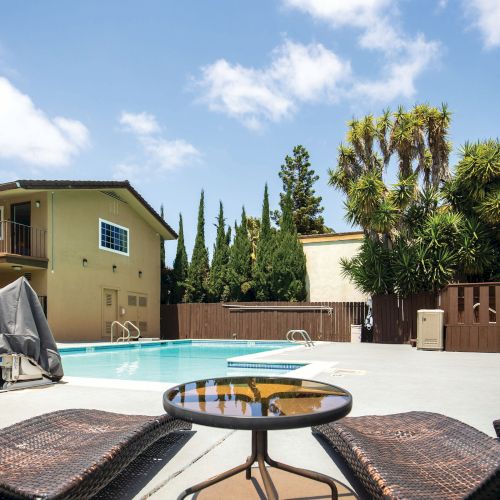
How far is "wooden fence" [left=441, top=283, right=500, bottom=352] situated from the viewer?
12.2 meters

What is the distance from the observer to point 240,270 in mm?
23000

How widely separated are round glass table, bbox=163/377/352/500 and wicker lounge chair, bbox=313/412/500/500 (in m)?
0.30

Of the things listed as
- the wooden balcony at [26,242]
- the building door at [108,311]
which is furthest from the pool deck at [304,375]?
the building door at [108,311]

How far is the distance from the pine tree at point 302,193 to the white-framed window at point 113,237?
548 inches

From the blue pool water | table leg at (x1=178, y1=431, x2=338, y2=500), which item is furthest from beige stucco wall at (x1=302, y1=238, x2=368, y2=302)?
table leg at (x1=178, y1=431, x2=338, y2=500)

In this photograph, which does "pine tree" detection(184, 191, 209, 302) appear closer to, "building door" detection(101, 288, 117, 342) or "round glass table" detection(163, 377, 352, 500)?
"building door" detection(101, 288, 117, 342)

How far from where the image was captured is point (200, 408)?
228cm

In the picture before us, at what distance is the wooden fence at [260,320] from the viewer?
18562 millimetres

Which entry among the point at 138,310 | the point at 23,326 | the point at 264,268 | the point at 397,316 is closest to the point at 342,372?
the point at 23,326

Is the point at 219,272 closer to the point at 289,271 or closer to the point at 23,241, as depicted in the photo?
the point at 289,271

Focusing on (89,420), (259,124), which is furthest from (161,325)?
(89,420)

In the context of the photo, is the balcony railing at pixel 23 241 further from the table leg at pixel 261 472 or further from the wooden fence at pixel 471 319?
the table leg at pixel 261 472

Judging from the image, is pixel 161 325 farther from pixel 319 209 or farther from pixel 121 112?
pixel 319 209

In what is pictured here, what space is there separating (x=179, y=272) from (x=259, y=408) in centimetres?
2275
